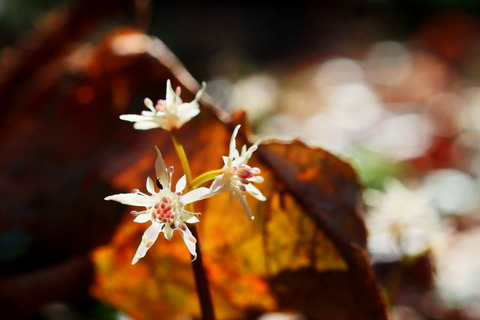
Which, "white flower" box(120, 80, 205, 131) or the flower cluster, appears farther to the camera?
"white flower" box(120, 80, 205, 131)

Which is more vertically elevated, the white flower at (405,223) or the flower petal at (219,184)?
the flower petal at (219,184)

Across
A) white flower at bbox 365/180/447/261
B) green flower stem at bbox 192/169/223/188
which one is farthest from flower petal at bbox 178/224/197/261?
white flower at bbox 365/180/447/261

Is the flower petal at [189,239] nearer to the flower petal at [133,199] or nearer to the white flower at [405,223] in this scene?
the flower petal at [133,199]

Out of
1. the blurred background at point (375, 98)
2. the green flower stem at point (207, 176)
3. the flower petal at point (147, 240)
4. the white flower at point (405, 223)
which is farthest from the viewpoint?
the blurred background at point (375, 98)

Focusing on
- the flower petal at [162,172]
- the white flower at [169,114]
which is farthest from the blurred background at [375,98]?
the flower petal at [162,172]

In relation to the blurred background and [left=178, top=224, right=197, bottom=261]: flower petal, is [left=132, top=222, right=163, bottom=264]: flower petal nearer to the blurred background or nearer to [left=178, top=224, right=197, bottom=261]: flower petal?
[left=178, top=224, right=197, bottom=261]: flower petal

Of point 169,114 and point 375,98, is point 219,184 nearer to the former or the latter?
point 169,114
